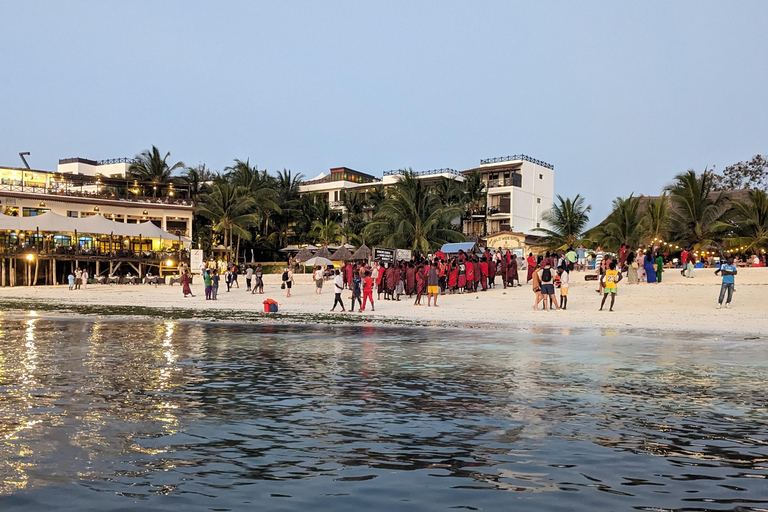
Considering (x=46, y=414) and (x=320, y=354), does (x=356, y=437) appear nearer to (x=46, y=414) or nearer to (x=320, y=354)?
(x=46, y=414)

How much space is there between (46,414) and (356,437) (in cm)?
348

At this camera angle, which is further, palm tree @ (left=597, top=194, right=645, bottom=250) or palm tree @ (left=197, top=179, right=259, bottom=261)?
palm tree @ (left=197, top=179, right=259, bottom=261)

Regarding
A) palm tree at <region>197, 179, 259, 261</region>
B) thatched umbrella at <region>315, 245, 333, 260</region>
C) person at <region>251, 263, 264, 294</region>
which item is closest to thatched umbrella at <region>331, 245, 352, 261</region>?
thatched umbrella at <region>315, 245, 333, 260</region>

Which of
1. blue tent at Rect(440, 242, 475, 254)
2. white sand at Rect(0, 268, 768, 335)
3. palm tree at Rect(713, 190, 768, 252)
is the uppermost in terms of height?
palm tree at Rect(713, 190, 768, 252)

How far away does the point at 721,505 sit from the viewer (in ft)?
15.3

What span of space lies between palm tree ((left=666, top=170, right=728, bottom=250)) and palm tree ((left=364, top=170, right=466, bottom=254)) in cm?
1414

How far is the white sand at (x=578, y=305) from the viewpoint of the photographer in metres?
20.1

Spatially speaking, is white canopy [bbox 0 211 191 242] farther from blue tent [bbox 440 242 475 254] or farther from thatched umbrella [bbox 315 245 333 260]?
blue tent [bbox 440 242 475 254]

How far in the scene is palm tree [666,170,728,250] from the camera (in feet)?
126

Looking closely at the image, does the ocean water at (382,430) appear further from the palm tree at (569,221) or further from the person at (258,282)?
the palm tree at (569,221)

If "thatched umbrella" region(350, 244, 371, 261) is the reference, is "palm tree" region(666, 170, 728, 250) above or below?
above

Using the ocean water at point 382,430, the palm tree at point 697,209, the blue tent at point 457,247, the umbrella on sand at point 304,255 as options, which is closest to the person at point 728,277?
the ocean water at point 382,430

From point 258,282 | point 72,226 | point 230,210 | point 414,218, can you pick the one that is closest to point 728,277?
point 258,282

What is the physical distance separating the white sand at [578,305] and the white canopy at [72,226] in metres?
9.80
